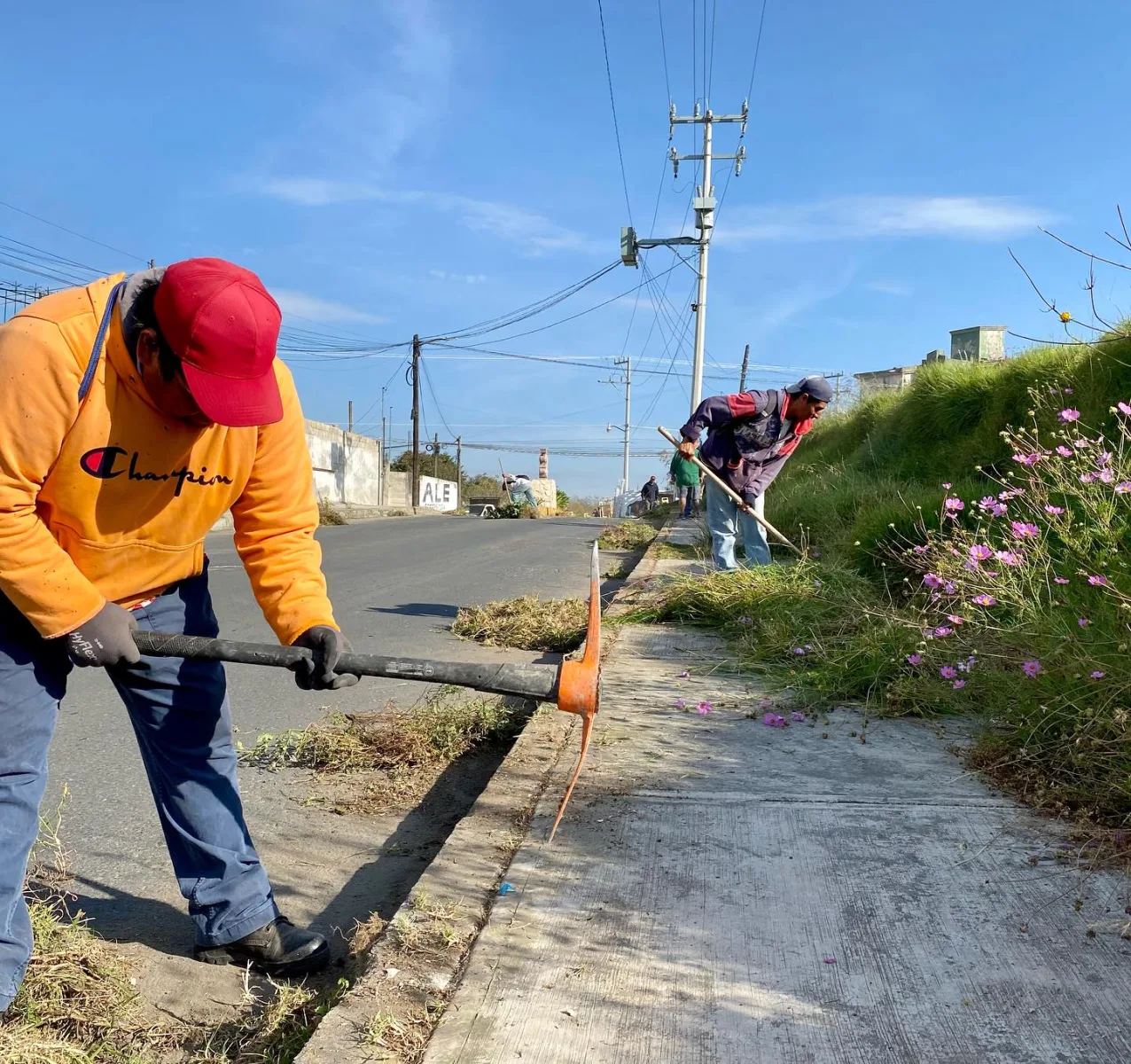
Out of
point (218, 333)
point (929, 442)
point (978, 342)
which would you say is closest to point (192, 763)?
point (218, 333)

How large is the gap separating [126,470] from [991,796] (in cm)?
259

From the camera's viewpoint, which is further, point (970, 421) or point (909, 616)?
point (970, 421)

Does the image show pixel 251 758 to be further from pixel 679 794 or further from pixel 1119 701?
pixel 1119 701

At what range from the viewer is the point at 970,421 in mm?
9695

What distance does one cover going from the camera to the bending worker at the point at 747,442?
23.6 feet

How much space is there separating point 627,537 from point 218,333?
13.0 m

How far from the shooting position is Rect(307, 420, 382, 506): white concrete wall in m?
34.0

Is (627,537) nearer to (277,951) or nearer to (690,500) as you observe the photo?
(690,500)

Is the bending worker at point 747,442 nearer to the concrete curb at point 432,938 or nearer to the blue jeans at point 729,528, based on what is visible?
the blue jeans at point 729,528

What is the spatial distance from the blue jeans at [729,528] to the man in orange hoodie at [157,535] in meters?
5.22

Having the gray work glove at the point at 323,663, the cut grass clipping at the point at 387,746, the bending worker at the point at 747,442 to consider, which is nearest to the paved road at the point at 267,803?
the cut grass clipping at the point at 387,746

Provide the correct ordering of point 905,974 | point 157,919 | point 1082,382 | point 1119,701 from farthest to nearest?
point 1082,382 → point 1119,701 → point 157,919 → point 905,974

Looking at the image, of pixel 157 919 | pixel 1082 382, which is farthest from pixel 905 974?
pixel 1082 382

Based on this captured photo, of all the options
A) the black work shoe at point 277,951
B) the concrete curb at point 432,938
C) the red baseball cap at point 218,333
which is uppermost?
the red baseball cap at point 218,333
